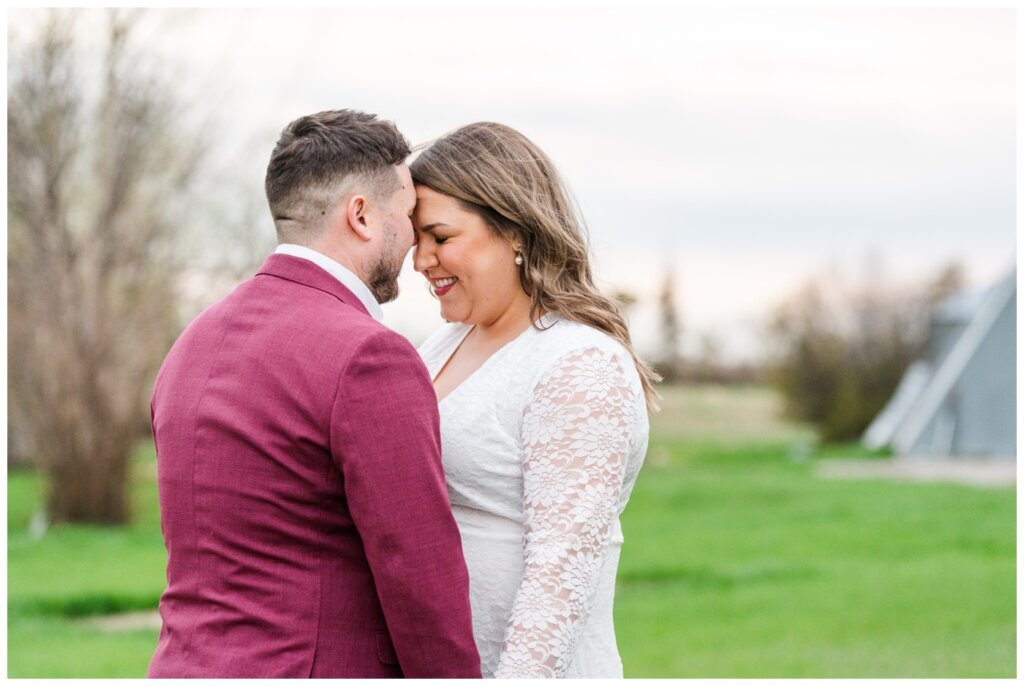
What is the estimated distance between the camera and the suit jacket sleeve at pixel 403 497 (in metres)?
2.00

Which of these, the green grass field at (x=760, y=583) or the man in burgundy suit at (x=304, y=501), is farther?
the green grass field at (x=760, y=583)

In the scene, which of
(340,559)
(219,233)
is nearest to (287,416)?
(340,559)

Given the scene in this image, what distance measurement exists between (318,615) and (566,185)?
1115 mm

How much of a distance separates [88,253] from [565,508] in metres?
11.3

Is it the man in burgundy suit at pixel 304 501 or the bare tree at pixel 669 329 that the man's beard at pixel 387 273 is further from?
the bare tree at pixel 669 329

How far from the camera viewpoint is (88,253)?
1242 centimetres

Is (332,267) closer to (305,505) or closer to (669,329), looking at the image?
(305,505)

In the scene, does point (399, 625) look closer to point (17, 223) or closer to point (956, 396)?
point (17, 223)

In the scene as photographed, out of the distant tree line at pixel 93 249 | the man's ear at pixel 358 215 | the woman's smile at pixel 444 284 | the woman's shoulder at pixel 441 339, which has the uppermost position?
the man's ear at pixel 358 215

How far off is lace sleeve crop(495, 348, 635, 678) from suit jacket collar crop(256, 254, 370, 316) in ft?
1.44

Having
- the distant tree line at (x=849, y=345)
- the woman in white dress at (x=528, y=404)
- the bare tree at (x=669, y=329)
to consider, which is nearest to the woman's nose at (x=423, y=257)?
the woman in white dress at (x=528, y=404)

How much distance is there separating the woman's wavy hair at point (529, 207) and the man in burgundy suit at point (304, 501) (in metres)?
0.39

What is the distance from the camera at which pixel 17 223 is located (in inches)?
484

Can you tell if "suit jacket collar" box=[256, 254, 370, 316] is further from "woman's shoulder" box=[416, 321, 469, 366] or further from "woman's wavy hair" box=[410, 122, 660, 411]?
"woman's shoulder" box=[416, 321, 469, 366]
